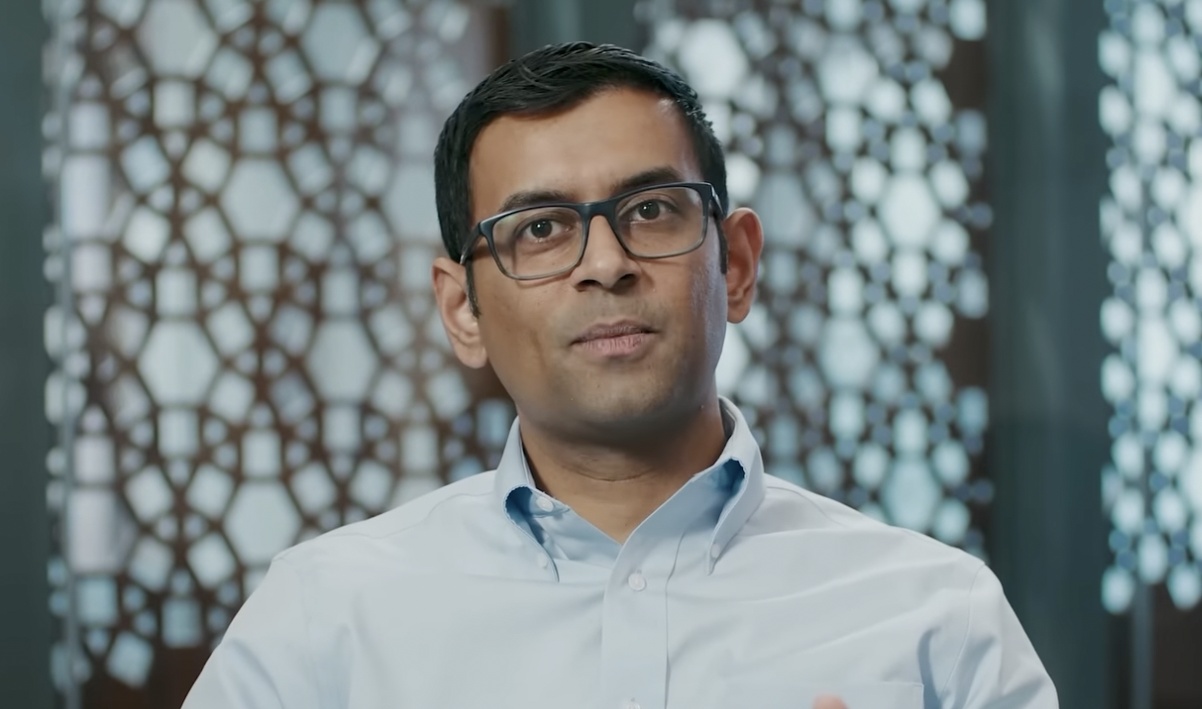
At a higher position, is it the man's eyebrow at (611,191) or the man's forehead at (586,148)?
the man's forehead at (586,148)

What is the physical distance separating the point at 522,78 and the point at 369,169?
885 millimetres

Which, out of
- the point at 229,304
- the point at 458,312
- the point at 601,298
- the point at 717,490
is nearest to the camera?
the point at 601,298

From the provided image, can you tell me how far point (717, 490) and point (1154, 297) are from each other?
147cm

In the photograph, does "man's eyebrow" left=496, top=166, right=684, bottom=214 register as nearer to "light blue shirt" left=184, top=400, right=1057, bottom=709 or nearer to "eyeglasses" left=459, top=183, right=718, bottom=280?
"eyeglasses" left=459, top=183, right=718, bottom=280

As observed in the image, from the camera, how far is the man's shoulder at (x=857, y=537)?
135 cm

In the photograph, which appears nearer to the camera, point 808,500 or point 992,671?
point 992,671

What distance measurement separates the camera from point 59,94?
80.9 inches

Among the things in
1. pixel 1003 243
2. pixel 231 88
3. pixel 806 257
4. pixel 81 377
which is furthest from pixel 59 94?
pixel 1003 243

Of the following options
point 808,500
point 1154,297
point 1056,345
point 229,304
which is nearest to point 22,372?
point 229,304

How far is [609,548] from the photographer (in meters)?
1.31

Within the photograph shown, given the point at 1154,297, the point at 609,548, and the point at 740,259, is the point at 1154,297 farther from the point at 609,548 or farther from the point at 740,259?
the point at 609,548

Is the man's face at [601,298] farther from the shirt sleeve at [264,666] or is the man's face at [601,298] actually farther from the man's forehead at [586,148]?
the shirt sleeve at [264,666]

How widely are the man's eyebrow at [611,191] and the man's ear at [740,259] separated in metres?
0.15

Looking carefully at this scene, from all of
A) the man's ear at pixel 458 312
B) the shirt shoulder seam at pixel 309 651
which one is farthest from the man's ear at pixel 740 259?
the shirt shoulder seam at pixel 309 651
